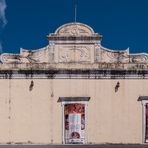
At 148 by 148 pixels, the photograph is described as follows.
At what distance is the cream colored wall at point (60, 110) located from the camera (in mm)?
23766

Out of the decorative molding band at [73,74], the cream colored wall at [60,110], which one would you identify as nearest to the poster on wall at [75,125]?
the cream colored wall at [60,110]

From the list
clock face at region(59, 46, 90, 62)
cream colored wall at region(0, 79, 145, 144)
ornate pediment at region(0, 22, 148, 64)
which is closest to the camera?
cream colored wall at region(0, 79, 145, 144)

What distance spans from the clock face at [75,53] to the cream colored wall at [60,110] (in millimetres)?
1332

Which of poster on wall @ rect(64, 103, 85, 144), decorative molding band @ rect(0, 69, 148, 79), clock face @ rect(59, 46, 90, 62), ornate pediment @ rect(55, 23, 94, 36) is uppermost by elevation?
ornate pediment @ rect(55, 23, 94, 36)

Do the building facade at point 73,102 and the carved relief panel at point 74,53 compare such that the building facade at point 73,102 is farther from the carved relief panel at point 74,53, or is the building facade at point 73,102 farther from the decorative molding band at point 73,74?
the carved relief panel at point 74,53

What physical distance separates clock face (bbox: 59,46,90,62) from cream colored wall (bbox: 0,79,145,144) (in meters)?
1.33

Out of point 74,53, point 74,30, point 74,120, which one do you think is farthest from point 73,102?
point 74,30

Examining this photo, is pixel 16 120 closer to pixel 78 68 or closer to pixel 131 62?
pixel 78 68

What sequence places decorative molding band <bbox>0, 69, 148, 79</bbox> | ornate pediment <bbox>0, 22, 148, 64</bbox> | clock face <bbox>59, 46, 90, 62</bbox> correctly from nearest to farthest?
decorative molding band <bbox>0, 69, 148, 79</bbox>
ornate pediment <bbox>0, 22, 148, 64</bbox>
clock face <bbox>59, 46, 90, 62</bbox>

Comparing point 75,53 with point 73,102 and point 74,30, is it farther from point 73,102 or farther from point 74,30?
point 73,102

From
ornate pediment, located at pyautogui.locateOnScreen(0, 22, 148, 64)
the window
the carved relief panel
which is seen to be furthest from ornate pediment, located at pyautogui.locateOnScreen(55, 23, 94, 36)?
the window

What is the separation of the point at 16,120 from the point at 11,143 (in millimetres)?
1269

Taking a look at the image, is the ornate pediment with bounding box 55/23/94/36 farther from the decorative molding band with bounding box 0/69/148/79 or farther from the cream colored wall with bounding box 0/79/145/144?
the cream colored wall with bounding box 0/79/145/144

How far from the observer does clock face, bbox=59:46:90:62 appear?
24562 millimetres
